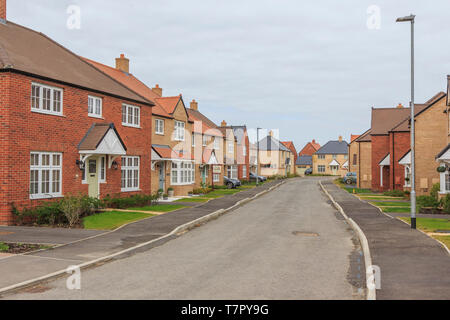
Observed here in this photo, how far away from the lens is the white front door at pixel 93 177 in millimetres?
20656

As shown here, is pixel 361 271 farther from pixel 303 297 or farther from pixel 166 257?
pixel 166 257

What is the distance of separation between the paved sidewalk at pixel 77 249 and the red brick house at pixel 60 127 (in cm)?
299

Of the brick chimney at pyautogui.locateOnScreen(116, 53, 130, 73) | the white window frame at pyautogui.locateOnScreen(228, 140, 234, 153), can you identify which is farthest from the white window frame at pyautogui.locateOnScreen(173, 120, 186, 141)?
the white window frame at pyautogui.locateOnScreen(228, 140, 234, 153)

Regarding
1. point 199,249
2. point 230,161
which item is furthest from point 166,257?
point 230,161

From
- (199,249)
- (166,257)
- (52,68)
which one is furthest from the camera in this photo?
(52,68)

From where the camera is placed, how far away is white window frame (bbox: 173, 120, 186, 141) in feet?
107

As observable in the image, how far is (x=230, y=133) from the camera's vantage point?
55.7 m

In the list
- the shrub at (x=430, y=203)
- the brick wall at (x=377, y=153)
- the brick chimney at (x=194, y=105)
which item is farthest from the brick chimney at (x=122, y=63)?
the brick wall at (x=377, y=153)

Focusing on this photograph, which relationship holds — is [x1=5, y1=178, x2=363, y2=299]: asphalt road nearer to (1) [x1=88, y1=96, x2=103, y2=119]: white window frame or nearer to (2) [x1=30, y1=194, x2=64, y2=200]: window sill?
(2) [x1=30, y1=194, x2=64, y2=200]: window sill

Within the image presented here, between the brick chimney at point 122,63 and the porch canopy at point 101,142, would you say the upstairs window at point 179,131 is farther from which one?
the porch canopy at point 101,142

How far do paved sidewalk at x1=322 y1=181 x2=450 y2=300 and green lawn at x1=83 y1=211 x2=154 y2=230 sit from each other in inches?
370

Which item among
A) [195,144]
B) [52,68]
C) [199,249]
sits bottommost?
[199,249]

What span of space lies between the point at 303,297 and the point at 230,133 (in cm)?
4867

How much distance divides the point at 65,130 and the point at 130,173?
599 cm
